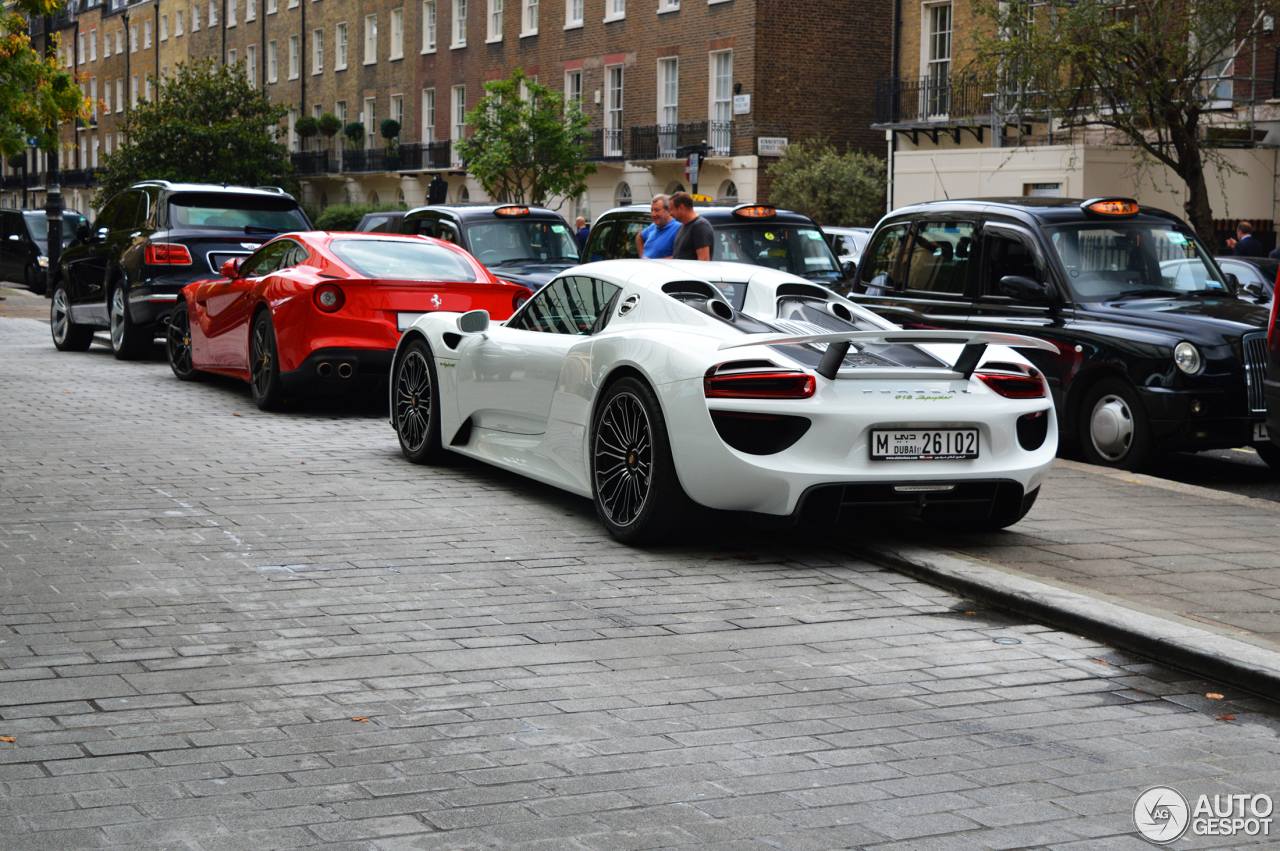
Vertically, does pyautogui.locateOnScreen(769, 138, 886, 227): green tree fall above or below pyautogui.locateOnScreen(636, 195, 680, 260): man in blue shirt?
above

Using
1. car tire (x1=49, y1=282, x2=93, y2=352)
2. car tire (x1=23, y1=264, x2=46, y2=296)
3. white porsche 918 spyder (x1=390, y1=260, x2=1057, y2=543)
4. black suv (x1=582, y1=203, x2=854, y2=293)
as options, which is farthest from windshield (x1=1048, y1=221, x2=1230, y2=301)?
car tire (x1=23, y1=264, x2=46, y2=296)

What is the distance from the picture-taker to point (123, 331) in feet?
55.0

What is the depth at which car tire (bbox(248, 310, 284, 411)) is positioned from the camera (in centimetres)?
1191

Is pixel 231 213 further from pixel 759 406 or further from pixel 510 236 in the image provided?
pixel 759 406

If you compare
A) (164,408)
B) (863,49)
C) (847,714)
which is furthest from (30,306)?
(847,714)

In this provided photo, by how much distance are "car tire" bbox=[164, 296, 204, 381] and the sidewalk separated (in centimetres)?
880

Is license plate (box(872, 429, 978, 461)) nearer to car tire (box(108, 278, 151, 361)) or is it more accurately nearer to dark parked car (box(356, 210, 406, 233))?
car tire (box(108, 278, 151, 361))

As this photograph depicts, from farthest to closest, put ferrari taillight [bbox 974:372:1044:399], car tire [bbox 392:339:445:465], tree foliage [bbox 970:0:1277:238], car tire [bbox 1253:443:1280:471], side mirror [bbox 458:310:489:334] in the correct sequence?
1. tree foliage [bbox 970:0:1277:238]
2. car tire [bbox 1253:443:1280:471]
3. car tire [bbox 392:339:445:465]
4. side mirror [bbox 458:310:489:334]
5. ferrari taillight [bbox 974:372:1044:399]

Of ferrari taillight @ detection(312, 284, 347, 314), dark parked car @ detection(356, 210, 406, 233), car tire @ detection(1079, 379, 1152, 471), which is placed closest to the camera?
car tire @ detection(1079, 379, 1152, 471)

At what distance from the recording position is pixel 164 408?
1227cm

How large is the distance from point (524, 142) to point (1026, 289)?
1233 inches

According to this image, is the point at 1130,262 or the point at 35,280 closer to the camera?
the point at 1130,262

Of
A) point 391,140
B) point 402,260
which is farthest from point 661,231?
point 391,140

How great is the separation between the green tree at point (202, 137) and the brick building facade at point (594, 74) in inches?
147
